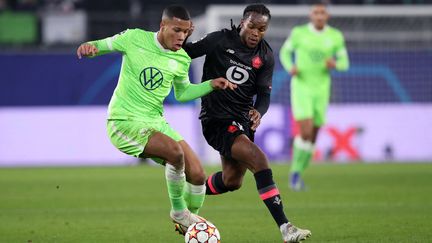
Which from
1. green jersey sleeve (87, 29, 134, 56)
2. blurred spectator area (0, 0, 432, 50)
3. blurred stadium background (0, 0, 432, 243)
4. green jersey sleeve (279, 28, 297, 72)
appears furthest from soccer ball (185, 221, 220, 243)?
blurred spectator area (0, 0, 432, 50)

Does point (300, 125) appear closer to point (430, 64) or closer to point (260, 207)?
point (260, 207)

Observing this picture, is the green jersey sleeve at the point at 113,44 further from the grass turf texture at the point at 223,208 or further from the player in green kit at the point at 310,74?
the player in green kit at the point at 310,74

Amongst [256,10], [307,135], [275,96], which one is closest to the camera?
[256,10]

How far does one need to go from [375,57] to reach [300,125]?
8.08 metres

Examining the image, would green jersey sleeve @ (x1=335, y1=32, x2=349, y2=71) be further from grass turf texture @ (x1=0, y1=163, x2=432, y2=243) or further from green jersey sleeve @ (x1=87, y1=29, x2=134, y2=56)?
green jersey sleeve @ (x1=87, y1=29, x2=134, y2=56)

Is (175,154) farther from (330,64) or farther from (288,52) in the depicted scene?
(288,52)

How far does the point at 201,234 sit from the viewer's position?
303 inches

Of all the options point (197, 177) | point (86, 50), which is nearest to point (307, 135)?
point (197, 177)

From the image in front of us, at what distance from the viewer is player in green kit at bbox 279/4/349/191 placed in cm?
1437

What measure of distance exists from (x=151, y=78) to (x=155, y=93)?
0.45ft

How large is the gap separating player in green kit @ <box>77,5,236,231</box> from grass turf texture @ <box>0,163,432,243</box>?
0.60 metres

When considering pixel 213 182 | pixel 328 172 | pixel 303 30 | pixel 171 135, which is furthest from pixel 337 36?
pixel 171 135

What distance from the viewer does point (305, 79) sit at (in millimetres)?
14828

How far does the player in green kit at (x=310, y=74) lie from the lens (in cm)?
1437
